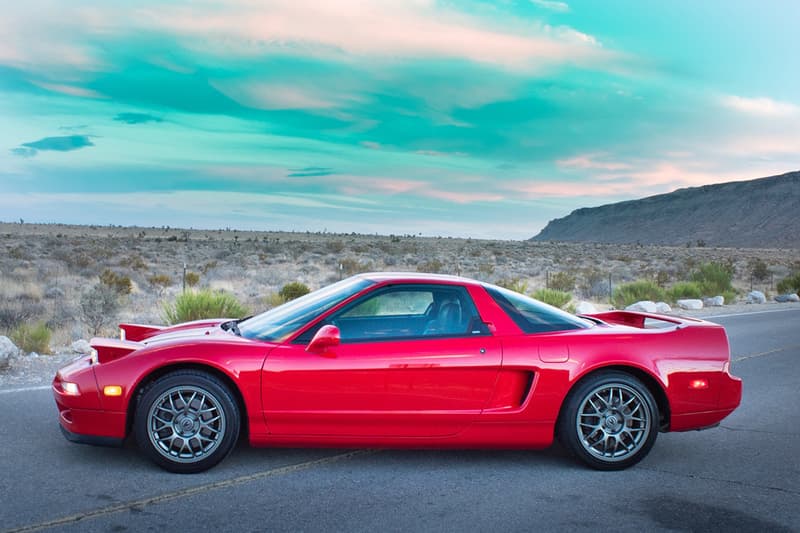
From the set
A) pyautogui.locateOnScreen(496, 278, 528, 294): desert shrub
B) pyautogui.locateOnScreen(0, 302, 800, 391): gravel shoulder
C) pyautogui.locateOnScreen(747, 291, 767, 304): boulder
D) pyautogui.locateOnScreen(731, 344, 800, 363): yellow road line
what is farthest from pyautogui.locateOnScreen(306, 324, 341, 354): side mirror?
pyautogui.locateOnScreen(747, 291, 767, 304): boulder

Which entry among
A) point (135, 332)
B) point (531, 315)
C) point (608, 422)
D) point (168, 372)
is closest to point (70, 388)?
point (168, 372)

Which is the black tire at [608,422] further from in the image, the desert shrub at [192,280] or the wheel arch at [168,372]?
the desert shrub at [192,280]

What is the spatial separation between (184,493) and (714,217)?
13707cm

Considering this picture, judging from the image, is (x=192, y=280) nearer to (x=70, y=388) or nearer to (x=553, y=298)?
(x=553, y=298)

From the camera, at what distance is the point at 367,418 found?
5531 mm

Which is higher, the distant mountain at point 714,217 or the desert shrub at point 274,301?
the distant mountain at point 714,217

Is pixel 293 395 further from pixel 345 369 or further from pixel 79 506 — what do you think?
pixel 79 506

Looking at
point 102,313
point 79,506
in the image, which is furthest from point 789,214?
point 79,506

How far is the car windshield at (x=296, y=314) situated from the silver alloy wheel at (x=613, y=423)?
188 cm

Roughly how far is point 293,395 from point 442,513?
136 cm

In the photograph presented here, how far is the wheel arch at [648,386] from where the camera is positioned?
5809 mm

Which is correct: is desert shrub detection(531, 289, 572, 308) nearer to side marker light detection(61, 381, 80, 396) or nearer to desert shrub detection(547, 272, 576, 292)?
desert shrub detection(547, 272, 576, 292)

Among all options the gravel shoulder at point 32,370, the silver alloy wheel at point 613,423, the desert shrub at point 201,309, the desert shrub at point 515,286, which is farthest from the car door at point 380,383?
the desert shrub at point 515,286

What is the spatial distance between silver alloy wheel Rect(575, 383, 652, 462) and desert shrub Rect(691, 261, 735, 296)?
68.7 feet
